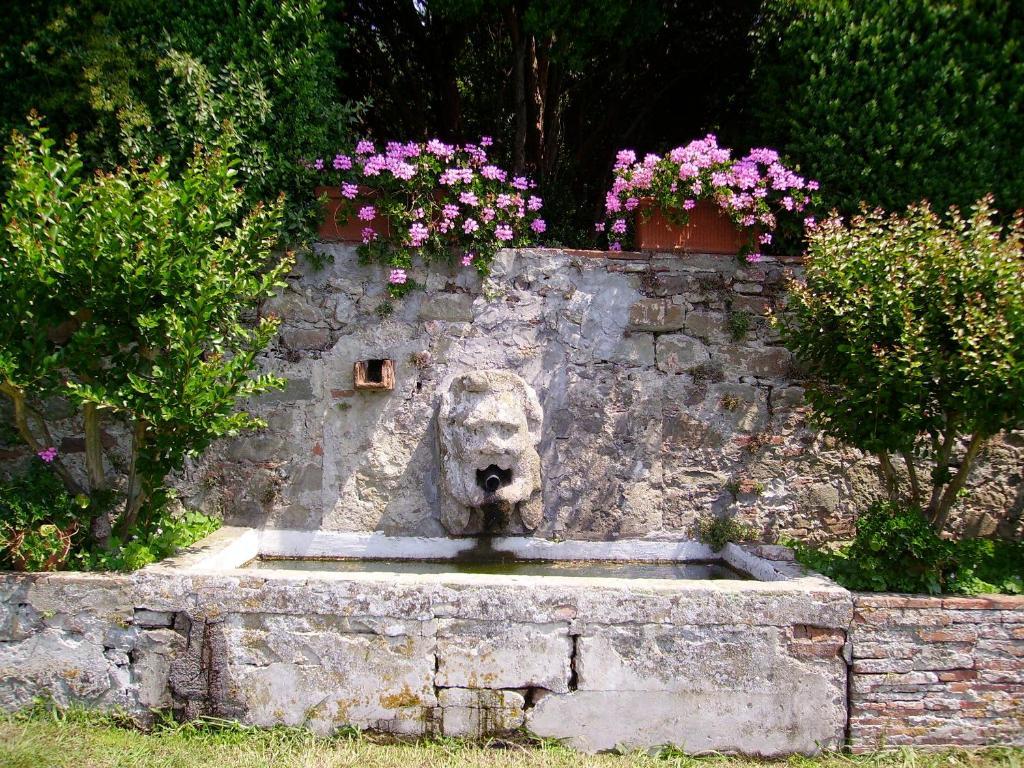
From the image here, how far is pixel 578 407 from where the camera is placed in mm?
4109

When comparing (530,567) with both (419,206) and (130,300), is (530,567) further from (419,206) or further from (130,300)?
(130,300)

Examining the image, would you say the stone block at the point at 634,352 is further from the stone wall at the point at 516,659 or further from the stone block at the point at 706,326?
the stone wall at the point at 516,659

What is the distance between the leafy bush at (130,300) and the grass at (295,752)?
2.62 ft

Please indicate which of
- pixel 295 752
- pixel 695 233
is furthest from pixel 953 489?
pixel 295 752

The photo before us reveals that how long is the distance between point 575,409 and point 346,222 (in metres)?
1.59

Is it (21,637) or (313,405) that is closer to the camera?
(21,637)

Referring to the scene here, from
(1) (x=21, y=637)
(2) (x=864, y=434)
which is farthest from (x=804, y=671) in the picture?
(1) (x=21, y=637)

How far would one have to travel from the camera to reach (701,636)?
293cm

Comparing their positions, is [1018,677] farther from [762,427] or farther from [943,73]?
[943,73]

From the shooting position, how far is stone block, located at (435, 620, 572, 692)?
115 inches

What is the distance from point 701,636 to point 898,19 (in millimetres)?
3352

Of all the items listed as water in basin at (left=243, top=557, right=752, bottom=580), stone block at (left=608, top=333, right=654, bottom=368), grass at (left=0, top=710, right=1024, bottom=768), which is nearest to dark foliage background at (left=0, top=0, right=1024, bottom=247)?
stone block at (left=608, top=333, right=654, bottom=368)

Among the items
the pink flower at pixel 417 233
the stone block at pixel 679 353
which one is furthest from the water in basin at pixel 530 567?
the pink flower at pixel 417 233

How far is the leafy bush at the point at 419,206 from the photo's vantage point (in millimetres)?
4008
